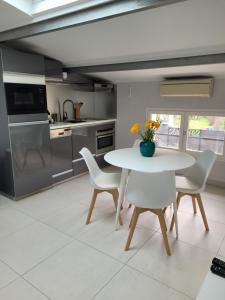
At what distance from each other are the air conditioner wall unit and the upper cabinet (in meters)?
2.03

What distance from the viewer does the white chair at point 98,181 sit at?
7.84ft

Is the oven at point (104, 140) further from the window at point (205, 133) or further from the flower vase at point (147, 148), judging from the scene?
the flower vase at point (147, 148)

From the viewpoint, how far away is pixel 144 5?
1674mm

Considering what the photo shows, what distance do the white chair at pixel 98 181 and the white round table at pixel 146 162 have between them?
15 cm

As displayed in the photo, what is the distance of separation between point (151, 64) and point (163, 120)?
144cm

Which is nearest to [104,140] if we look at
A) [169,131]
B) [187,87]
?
[169,131]

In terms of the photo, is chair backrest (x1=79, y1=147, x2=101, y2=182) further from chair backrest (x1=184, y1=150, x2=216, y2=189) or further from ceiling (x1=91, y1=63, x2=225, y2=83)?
ceiling (x1=91, y1=63, x2=225, y2=83)

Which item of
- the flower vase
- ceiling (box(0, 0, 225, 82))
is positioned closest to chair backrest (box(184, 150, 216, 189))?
the flower vase

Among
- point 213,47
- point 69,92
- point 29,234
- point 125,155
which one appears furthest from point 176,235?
point 69,92

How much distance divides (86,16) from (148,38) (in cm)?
Result: 77

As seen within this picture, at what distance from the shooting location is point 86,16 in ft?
6.45

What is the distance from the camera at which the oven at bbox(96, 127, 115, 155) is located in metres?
4.34

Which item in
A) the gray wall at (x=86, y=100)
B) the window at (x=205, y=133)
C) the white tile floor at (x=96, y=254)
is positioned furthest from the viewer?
the gray wall at (x=86, y=100)

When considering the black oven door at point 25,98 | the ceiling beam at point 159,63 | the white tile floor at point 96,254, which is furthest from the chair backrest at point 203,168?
the black oven door at point 25,98
